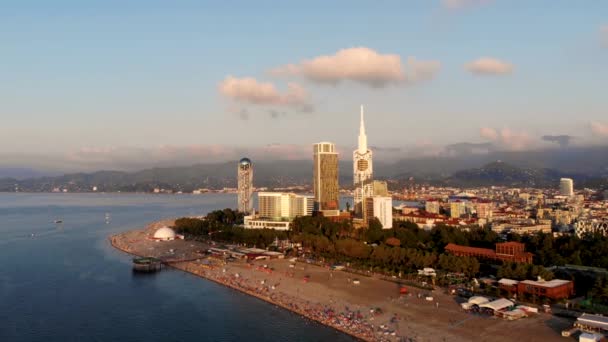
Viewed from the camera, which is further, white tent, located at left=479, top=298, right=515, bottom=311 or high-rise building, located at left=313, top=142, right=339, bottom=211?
high-rise building, located at left=313, top=142, right=339, bottom=211

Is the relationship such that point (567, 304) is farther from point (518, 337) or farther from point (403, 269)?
point (403, 269)

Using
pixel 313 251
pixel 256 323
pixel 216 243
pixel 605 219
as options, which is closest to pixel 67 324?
Answer: pixel 256 323

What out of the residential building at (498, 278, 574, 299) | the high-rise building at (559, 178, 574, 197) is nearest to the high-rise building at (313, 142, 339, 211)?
the residential building at (498, 278, 574, 299)

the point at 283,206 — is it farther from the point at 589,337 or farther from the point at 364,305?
the point at 589,337

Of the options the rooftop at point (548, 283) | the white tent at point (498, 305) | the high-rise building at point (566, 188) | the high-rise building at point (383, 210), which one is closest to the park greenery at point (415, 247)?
the rooftop at point (548, 283)

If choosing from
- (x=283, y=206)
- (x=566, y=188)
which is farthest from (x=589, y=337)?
(x=566, y=188)

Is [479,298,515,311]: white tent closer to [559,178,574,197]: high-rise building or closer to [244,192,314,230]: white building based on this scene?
[244,192,314,230]: white building
